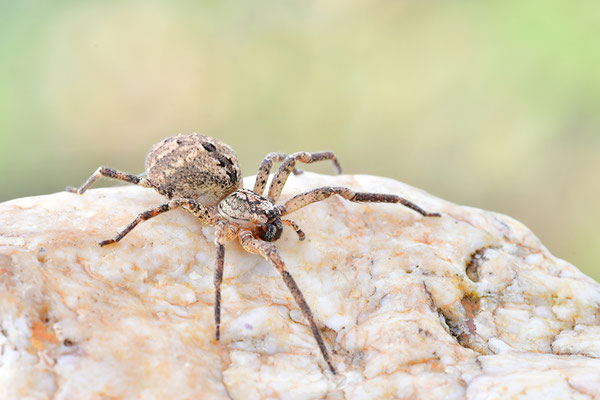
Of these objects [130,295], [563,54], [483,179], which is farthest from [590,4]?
[130,295]

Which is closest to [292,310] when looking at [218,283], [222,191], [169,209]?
[218,283]

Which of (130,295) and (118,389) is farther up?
(130,295)

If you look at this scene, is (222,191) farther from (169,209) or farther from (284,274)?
(284,274)

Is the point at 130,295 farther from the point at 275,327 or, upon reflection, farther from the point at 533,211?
the point at 533,211

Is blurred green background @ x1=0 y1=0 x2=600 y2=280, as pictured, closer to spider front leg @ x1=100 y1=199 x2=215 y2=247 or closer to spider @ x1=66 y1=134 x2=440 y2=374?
spider @ x1=66 y1=134 x2=440 y2=374

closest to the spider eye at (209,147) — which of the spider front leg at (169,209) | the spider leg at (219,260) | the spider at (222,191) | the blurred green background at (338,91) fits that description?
the spider at (222,191)

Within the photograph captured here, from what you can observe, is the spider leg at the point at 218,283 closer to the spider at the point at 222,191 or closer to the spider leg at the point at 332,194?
the spider at the point at 222,191

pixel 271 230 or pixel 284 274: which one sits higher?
pixel 271 230
